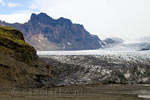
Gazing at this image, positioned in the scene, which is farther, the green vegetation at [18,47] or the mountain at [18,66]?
the green vegetation at [18,47]

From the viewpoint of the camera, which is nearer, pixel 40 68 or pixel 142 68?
pixel 40 68

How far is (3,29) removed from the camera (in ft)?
305

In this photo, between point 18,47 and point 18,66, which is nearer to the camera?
point 18,66

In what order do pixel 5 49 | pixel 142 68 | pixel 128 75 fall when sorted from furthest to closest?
pixel 142 68, pixel 128 75, pixel 5 49

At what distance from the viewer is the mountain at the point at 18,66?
70.0m

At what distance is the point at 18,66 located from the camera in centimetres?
7438

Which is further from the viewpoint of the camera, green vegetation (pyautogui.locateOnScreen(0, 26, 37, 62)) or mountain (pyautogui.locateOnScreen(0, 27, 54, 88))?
green vegetation (pyautogui.locateOnScreen(0, 26, 37, 62))

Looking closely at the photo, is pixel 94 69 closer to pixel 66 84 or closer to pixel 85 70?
pixel 85 70

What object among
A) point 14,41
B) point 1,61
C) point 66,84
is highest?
point 14,41

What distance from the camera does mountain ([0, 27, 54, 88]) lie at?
70000 millimetres

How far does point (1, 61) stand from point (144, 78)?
39302mm

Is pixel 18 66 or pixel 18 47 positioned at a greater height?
pixel 18 47

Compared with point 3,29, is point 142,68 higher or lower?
lower

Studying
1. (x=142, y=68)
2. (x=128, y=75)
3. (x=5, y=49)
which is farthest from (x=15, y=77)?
(x=142, y=68)
